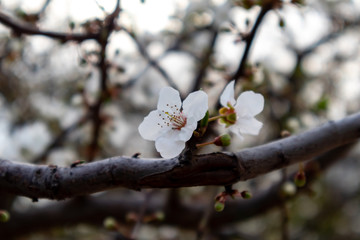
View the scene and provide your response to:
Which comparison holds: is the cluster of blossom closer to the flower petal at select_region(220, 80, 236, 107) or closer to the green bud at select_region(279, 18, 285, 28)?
the flower petal at select_region(220, 80, 236, 107)

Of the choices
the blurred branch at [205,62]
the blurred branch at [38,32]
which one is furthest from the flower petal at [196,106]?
the blurred branch at [205,62]

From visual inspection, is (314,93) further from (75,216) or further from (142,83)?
(75,216)

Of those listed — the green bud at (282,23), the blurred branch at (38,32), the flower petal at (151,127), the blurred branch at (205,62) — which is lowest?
the flower petal at (151,127)

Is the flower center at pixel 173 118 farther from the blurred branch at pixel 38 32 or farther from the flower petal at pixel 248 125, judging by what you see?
the blurred branch at pixel 38 32

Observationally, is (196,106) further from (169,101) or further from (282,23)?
(282,23)

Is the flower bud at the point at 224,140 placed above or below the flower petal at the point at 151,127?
below

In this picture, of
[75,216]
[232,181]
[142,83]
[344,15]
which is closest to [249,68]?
[232,181]

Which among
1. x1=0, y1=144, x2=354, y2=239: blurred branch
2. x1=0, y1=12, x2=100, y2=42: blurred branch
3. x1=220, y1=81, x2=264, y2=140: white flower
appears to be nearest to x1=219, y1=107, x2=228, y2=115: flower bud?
x1=220, y1=81, x2=264, y2=140: white flower

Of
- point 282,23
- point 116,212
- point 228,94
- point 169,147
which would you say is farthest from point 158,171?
point 116,212
